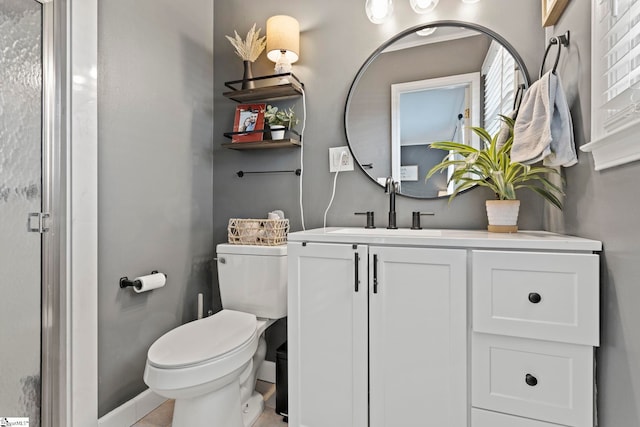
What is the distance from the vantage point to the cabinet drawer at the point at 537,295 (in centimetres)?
97

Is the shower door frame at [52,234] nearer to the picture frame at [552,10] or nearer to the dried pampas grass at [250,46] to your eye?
the dried pampas grass at [250,46]

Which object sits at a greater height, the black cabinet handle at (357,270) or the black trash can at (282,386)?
the black cabinet handle at (357,270)

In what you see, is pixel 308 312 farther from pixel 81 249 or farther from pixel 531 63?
pixel 531 63

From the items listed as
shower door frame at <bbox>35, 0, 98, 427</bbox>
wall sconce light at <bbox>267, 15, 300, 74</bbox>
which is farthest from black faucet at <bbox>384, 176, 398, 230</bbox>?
shower door frame at <bbox>35, 0, 98, 427</bbox>

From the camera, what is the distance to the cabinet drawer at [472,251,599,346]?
97cm

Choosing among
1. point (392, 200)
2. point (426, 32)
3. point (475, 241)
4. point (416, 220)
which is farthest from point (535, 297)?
point (426, 32)

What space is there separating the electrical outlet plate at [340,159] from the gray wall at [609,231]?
96cm

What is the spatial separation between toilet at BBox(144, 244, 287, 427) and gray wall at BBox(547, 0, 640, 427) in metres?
1.21

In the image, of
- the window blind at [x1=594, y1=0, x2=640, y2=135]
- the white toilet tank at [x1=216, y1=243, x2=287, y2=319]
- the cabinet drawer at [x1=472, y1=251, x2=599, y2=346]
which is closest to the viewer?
the window blind at [x1=594, y1=0, x2=640, y2=135]

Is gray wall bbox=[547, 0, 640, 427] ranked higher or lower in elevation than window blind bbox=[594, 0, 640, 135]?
lower

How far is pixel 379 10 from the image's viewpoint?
165cm

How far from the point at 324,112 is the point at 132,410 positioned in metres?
1.78

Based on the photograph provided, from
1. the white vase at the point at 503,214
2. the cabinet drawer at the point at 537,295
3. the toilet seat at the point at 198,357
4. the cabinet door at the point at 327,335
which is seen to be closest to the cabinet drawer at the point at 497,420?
the cabinet drawer at the point at 537,295

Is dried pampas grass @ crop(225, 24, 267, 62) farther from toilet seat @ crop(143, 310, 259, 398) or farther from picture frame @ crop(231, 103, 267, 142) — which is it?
toilet seat @ crop(143, 310, 259, 398)
